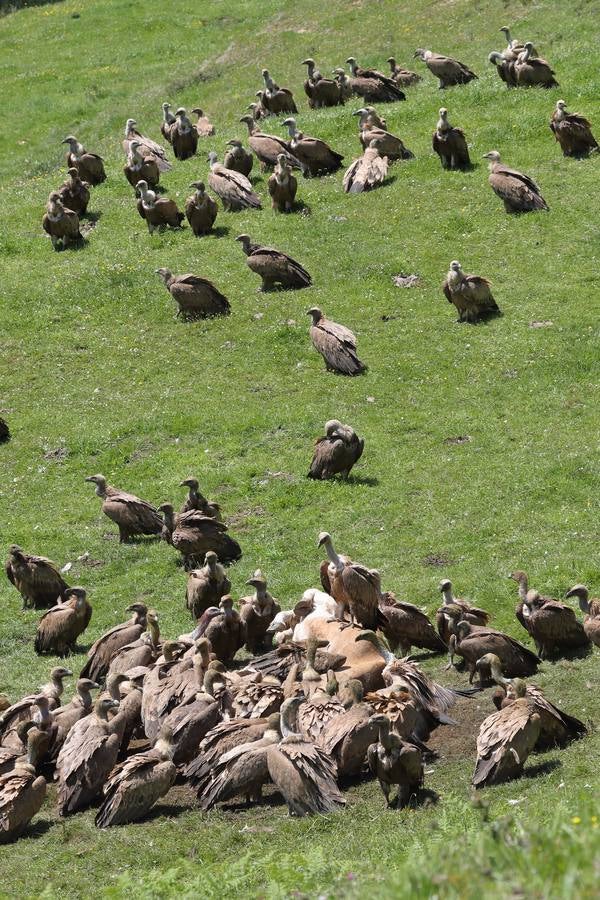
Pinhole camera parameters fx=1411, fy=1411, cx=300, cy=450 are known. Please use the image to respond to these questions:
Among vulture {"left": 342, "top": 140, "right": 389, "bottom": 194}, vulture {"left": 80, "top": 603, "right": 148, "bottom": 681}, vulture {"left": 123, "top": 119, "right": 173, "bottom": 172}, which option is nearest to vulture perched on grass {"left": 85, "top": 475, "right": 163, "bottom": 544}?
vulture {"left": 80, "top": 603, "right": 148, "bottom": 681}

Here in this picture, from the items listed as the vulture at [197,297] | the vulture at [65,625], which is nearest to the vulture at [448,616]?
the vulture at [65,625]

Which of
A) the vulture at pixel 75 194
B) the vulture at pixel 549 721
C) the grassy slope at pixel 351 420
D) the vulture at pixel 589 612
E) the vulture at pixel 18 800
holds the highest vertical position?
the vulture at pixel 18 800

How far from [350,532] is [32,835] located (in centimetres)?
869

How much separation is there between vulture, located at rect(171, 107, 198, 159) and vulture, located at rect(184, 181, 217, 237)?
538 centimetres

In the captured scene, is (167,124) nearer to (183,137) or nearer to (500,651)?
(183,137)

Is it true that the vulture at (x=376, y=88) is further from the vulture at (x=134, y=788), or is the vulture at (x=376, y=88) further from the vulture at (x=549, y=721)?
the vulture at (x=134, y=788)

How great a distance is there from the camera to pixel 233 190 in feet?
109

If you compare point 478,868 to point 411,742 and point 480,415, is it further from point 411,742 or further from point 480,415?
point 480,415

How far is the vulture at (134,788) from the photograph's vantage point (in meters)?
12.8

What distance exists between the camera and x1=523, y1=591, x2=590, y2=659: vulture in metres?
15.9

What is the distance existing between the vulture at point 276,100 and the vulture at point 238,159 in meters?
5.91

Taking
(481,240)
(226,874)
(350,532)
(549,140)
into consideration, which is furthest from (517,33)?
(226,874)

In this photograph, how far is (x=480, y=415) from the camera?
23688mm

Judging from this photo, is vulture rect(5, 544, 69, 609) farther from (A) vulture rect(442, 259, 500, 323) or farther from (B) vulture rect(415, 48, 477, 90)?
(B) vulture rect(415, 48, 477, 90)
